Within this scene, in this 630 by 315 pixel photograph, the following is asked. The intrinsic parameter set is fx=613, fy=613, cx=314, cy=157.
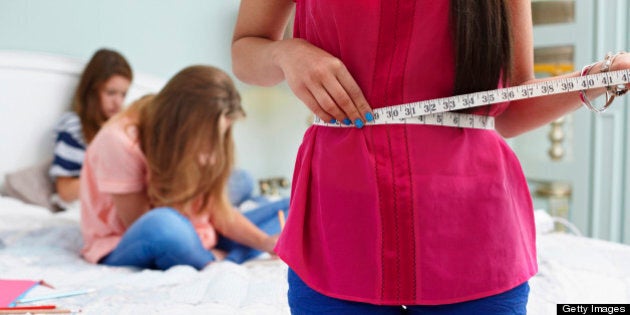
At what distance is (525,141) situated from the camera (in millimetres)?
3016

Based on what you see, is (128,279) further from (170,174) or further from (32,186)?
(32,186)

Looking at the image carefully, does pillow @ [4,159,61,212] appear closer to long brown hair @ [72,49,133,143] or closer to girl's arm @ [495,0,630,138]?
long brown hair @ [72,49,133,143]

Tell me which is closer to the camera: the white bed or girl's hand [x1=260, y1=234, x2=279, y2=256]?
the white bed

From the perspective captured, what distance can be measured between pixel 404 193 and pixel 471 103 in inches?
4.9

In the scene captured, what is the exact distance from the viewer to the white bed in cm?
136

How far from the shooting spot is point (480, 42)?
66 cm

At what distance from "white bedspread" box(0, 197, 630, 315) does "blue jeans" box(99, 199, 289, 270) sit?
55mm

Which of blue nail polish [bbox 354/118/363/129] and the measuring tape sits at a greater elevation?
the measuring tape

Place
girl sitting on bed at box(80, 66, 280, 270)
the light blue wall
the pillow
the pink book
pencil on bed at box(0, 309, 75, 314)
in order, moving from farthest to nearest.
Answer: the light blue wall → the pillow → girl sitting on bed at box(80, 66, 280, 270) → the pink book → pencil on bed at box(0, 309, 75, 314)

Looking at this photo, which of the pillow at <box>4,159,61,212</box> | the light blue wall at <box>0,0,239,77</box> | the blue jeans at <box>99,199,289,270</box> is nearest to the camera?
the blue jeans at <box>99,199,289,270</box>

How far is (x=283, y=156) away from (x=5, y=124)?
1.50 meters

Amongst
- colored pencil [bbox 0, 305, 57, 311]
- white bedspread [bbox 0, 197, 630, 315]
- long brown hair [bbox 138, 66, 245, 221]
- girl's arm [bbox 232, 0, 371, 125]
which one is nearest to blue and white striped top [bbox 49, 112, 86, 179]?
white bedspread [bbox 0, 197, 630, 315]

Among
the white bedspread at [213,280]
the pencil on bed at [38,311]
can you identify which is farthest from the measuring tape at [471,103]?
the pencil on bed at [38,311]

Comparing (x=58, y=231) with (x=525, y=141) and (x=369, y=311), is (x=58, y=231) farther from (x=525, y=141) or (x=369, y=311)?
(x=525, y=141)
